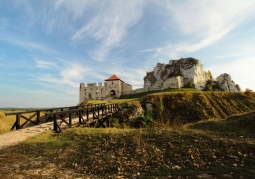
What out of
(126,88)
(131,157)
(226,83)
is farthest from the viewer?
(126,88)

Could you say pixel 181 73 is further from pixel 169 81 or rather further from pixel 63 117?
pixel 63 117

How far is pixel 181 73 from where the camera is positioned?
63594 mm

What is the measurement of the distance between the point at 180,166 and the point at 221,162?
168 cm

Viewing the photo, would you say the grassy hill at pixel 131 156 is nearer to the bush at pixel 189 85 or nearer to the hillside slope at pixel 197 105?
the hillside slope at pixel 197 105

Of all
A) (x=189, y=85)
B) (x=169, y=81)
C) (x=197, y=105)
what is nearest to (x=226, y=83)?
(x=189, y=85)

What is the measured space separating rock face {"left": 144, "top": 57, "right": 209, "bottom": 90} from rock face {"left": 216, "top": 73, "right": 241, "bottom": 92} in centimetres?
602

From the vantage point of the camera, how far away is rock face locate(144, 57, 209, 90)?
58.2 meters

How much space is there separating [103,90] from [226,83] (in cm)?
4488

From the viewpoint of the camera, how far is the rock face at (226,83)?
55.5 metres

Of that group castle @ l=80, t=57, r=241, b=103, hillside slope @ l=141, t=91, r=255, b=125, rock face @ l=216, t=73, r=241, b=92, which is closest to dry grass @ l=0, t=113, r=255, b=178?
hillside slope @ l=141, t=91, r=255, b=125

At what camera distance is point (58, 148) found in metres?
8.52

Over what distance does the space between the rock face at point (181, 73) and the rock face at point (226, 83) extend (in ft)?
19.7

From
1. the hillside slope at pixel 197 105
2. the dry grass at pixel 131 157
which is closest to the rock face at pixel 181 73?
the hillside slope at pixel 197 105

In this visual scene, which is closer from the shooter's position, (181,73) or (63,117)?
(63,117)
